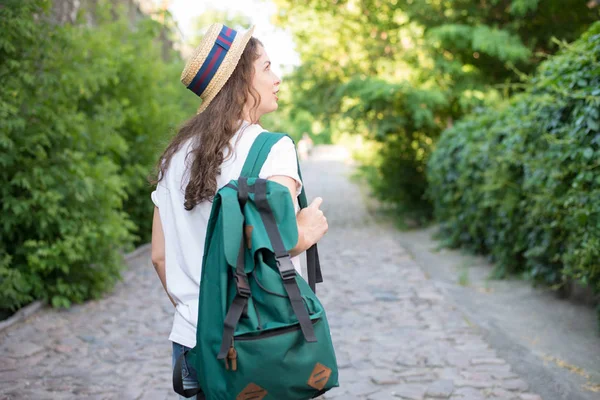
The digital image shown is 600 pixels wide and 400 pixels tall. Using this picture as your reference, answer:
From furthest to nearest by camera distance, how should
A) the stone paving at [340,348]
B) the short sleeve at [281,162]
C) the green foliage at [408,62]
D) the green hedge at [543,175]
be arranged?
1. the green foliage at [408,62]
2. the green hedge at [543,175]
3. the stone paving at [340,348]
4. the short sleeve at [281,162]

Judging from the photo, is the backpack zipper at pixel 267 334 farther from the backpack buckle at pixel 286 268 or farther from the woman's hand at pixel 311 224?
the woman's hand at pixel 311 224

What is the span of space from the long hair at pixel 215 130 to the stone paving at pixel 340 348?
286cm

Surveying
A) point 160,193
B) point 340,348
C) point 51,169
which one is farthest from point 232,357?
point 51,169

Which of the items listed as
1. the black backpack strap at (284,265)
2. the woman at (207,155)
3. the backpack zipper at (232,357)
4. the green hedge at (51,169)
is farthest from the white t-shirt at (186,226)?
the green hedge at (51,169)

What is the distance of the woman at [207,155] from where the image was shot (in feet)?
7.02

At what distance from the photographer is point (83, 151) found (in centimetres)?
716

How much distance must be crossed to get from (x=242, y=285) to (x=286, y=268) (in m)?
0.13

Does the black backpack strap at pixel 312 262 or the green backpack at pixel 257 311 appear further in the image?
the black backpack strap at pixel 312 262

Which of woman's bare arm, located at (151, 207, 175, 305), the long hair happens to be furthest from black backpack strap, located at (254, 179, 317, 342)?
woman's bare arm, located at (151, 207, 175, 305)

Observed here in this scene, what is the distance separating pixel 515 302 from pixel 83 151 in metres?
4.95

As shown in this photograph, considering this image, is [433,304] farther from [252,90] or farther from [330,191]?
[330,191]

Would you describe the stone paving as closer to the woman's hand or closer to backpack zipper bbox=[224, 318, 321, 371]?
the woman's hand

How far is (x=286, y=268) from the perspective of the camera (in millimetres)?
1921

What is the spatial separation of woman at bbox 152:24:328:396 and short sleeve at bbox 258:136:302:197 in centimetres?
2
